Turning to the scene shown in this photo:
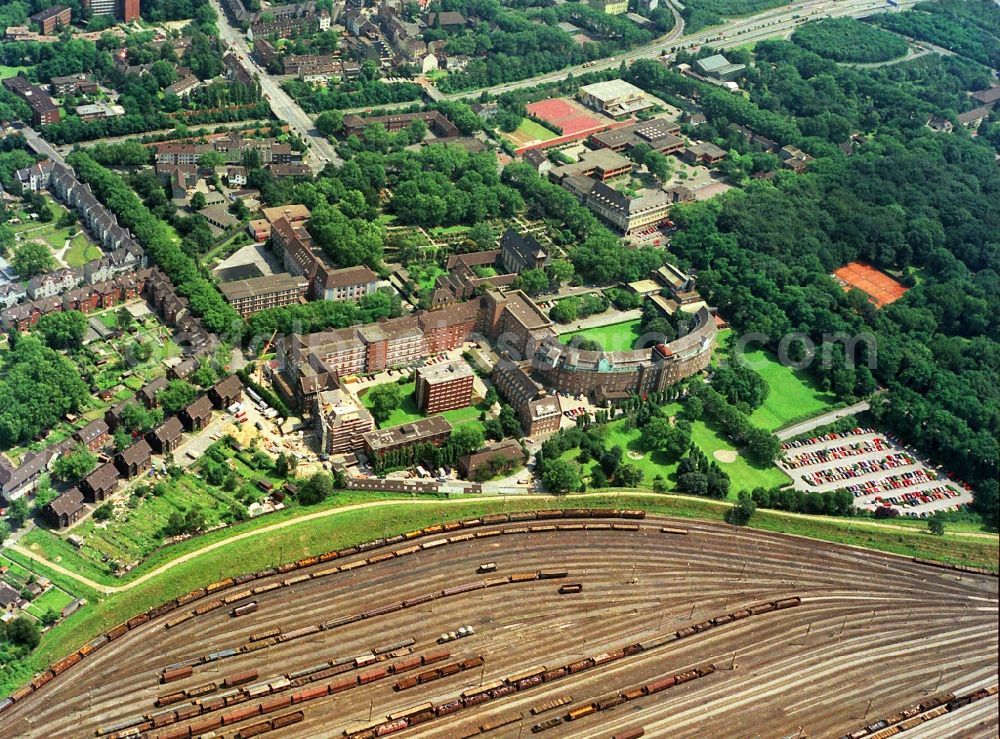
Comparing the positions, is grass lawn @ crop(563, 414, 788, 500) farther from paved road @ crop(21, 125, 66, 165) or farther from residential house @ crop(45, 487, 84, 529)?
paved road @ crop(21, 125, 66, 165)

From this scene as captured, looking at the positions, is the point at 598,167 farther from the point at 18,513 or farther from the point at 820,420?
the point at 18,513

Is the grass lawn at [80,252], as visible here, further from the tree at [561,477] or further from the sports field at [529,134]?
the sports field at [529,134]

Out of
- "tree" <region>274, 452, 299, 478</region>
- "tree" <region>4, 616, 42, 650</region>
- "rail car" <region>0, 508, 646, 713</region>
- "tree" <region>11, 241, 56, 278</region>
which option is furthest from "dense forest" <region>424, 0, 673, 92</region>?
"tree" <region>4, 616, 42, 650</region>

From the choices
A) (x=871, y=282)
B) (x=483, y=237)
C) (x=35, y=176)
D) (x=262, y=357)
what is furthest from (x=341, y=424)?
(x=871, y=282)

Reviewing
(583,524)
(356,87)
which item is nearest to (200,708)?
(583,524)

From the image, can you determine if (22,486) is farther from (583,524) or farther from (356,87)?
(356,87)

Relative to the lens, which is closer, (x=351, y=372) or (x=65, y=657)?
(x=65, y=657)
